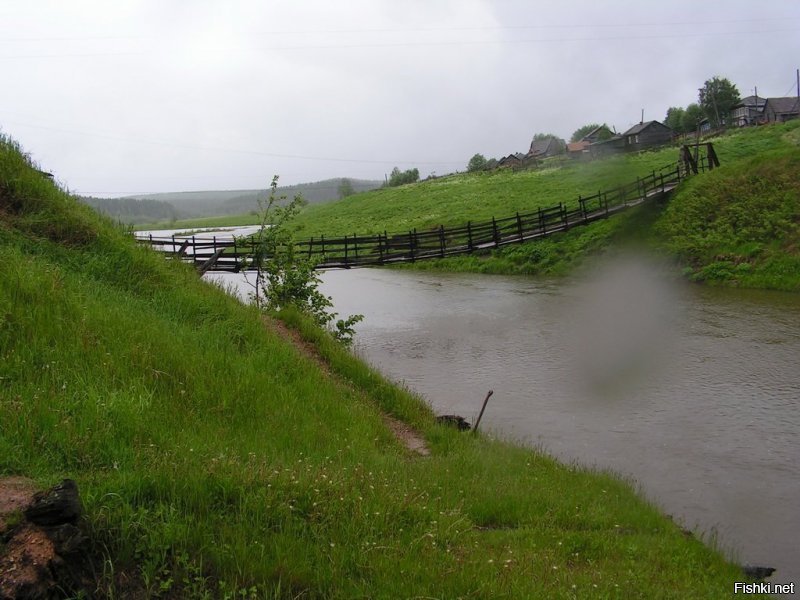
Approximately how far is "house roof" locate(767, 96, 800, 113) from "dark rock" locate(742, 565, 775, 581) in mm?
79068

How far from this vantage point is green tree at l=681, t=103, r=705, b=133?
78438mm

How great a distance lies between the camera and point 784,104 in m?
71.9

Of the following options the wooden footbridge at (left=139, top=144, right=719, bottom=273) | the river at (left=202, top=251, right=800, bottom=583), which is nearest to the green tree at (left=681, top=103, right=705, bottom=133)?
the wooden footbridge at (left=139, top=144, right=719, bottom=273)

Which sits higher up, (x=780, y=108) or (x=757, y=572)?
(x=780, y=108)

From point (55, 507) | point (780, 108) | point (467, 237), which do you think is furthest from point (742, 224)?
point (780, 108)

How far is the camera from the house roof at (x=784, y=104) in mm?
69688

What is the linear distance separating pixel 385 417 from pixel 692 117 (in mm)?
84376

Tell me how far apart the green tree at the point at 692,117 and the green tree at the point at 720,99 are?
775mm

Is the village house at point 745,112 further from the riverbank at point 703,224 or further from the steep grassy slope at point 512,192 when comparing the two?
the riverbank at point 703,224

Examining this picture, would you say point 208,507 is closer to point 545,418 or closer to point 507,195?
point 545,418

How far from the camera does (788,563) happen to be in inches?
261

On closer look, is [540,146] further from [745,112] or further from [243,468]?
[243,468]

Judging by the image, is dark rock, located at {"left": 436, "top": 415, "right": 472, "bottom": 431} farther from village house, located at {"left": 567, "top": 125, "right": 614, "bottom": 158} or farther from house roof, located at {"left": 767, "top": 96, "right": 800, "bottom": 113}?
house roof, located at {"left": 767, "top": 96, "right": 800, "bottom": 113}

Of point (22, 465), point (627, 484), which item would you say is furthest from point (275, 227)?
point (22, 465)
